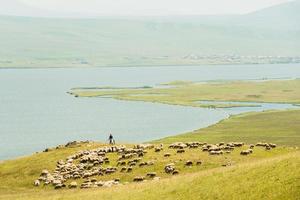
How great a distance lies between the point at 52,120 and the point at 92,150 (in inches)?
4295

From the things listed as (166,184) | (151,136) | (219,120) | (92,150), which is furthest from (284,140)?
(166,184)

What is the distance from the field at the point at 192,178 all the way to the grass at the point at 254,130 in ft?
164

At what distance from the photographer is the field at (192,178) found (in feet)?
135

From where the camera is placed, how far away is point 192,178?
154 feet

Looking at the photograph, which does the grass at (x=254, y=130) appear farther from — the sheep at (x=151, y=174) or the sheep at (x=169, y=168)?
the sheep at (x=151, y=174)

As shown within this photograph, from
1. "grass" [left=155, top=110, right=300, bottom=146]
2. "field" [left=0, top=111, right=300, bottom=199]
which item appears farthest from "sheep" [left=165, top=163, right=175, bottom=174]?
"grass" [left=155, top=110, right=300, bottom=146]

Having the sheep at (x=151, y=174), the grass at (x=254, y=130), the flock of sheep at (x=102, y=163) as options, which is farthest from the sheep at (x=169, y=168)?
the grass at (x=254, y=130)

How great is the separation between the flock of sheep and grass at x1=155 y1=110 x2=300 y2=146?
46977 millimetres

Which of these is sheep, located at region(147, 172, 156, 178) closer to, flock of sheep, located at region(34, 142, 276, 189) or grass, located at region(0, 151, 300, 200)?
flock of sheep, located at region(34, 142, 276, 189)

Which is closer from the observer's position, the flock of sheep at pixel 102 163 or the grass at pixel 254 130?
the flock of sheep at pixel 102 163

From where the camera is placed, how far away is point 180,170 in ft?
190

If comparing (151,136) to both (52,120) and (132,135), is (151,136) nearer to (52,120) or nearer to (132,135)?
(132,135)

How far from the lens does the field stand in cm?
4106

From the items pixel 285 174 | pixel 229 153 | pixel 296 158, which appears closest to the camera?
pixel 285 174
